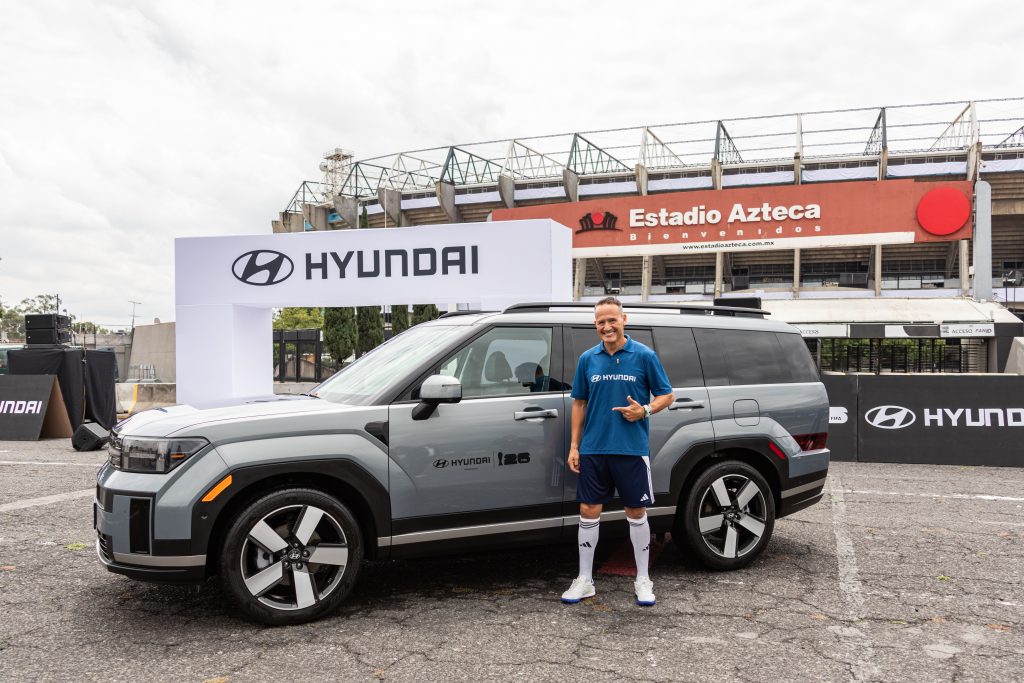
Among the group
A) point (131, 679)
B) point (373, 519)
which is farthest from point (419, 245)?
point (131, 679)

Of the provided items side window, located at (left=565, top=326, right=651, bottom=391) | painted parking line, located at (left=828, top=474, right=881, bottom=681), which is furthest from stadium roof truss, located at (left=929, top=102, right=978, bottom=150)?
side window, located at (left=565, top=326, right=651, bottom=391)

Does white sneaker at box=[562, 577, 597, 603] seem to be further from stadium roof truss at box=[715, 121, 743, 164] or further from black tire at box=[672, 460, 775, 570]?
stadium roof truss at box=[715, 121, 743, 164]

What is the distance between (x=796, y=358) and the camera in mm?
5707

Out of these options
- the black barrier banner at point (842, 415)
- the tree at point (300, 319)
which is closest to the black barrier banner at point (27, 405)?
the black barrier banner at point (842, 415)

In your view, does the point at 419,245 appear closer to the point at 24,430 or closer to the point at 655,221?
the point at 24,430

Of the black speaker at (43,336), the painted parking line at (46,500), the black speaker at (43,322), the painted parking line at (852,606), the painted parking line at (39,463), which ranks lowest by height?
the painted parking line at (39,463)

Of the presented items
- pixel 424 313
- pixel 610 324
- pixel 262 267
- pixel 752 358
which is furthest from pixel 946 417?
pixel 424 313

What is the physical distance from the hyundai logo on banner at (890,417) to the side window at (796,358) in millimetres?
5786

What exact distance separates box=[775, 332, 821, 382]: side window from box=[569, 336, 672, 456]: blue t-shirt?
1576 millimetres

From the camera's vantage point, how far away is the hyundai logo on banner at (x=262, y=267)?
14141 mm

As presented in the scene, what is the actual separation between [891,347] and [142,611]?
1442 inches

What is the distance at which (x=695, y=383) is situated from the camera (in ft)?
17.1

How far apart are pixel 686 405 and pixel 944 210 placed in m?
37.7

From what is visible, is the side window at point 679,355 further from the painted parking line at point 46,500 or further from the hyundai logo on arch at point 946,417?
the hyundai logo on arch at point 946,417
